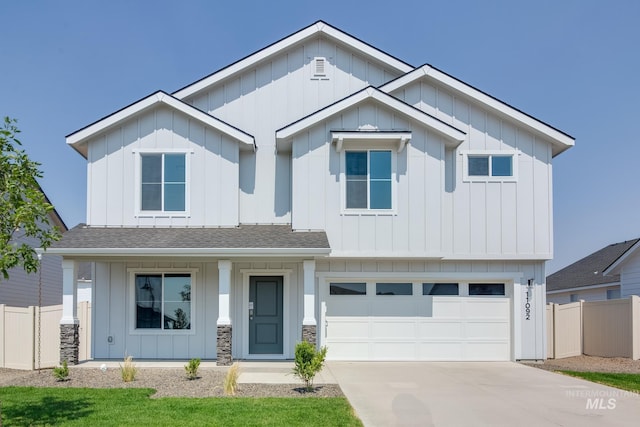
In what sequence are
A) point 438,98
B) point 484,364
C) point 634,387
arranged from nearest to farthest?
point 634,387 < point 484,364 < point 438,98

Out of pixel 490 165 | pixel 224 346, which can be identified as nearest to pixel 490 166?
pixel 490 165

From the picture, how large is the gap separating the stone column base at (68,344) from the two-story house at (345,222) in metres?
1.25

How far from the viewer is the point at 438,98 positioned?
1598 cm

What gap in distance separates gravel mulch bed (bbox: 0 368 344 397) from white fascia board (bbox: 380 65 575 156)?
27.5 feet

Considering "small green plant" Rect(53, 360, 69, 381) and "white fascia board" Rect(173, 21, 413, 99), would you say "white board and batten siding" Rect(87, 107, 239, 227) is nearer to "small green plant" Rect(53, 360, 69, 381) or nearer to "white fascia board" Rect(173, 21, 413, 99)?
"white fascia board" Rect(173, 21, 413, 99)

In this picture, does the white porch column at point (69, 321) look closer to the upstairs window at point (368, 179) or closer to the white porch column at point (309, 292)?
the white porch column at point (309, 292)

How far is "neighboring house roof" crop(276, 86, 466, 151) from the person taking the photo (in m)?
14.7

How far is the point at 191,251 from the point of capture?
44.0 ft

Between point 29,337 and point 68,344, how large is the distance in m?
0.96

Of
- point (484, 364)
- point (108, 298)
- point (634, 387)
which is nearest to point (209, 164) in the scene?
point (108, 298)

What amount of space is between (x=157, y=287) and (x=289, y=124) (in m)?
5.41

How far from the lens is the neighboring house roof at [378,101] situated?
48.3ft

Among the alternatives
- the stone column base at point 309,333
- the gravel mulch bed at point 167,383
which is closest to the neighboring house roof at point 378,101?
the stone column base at point 309,333

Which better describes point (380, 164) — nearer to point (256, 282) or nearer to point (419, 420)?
point (256, 282)
